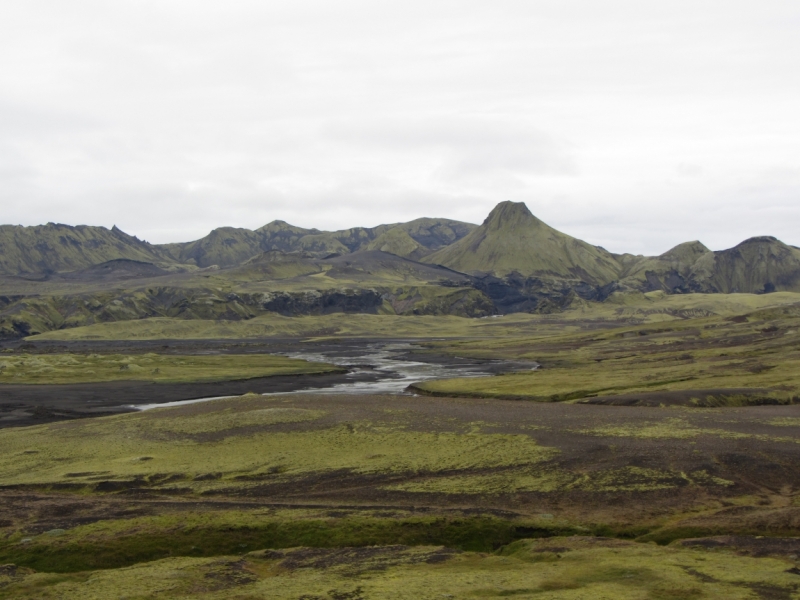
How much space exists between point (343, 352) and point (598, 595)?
172186 millimetres

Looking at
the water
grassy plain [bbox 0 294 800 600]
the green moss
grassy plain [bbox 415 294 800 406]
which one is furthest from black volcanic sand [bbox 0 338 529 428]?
grassy plain [bbox 415 294 800 406]

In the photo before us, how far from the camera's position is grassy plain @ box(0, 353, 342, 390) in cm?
12900

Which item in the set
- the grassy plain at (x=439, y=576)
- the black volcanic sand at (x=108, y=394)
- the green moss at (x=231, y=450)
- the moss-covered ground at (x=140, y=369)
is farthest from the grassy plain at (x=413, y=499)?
the moss-covered ground at (x=140, y=369)

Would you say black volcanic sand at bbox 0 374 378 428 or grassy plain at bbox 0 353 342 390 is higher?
grassy plain at bbox 0 353 342 390

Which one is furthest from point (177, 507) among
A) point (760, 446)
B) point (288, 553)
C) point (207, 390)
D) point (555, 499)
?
point (207, 390)

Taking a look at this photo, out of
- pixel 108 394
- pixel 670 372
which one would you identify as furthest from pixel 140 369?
pixel 670 372

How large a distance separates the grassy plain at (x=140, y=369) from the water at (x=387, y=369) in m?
10.7

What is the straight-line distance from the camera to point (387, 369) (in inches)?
5807

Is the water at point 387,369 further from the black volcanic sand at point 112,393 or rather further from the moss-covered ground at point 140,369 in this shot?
the moss-covered ground at point 140,369

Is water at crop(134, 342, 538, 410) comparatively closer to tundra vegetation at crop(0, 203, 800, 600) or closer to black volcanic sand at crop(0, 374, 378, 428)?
black volcanic sand at crop(0, 374, 378, 428)

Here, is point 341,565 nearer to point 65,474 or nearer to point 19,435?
point 65,474

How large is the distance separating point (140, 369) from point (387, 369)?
48.3m

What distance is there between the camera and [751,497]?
47.1 m

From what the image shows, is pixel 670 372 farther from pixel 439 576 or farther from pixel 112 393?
pixel 439 576
